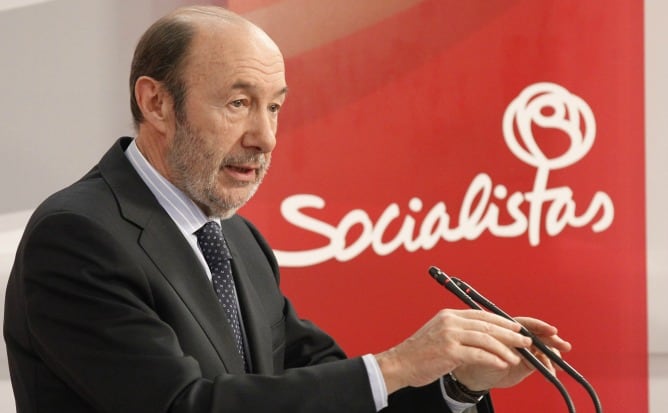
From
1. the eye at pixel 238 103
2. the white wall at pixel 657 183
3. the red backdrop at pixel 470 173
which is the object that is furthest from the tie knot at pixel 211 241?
the white wall at pixel 657 183

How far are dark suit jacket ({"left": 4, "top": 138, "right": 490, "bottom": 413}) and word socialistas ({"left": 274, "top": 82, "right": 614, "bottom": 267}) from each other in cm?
122

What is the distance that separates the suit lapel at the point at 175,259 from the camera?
1.76 m

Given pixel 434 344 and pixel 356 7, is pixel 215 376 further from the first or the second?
pixel 356 7

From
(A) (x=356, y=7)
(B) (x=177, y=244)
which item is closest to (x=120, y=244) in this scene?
(B) (x=177, y=244)

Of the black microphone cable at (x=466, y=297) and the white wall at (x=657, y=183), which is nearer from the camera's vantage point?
the black microphone cable at (x=466, y=297)

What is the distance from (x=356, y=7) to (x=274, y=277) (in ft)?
3.71

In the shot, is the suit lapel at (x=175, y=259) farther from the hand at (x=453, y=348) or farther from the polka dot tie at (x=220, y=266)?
the hand at (x=453, y=348)

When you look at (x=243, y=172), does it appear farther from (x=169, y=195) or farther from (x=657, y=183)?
(x=657, y=183)

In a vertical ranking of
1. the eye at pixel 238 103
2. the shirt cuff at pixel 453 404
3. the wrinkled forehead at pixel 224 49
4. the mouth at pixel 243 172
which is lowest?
the shirt cuff at pixel 453 404

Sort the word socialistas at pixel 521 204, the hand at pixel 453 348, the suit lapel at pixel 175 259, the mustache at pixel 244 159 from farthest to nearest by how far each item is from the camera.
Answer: the word socialistas at pixel 521 204 < the mustache at pixel 244 159 < the suit lapel at pixel 175 259 < the hand at pixel 453 348

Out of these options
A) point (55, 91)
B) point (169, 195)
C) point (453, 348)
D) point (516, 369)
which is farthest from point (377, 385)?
point (55, 91)

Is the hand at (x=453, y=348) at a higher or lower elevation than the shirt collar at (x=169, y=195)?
lower

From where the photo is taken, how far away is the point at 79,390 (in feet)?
5.49

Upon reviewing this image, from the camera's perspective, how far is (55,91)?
117 inches
